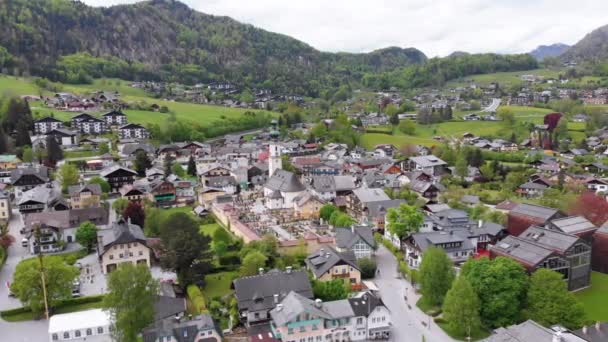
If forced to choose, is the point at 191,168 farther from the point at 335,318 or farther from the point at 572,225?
the point at 572,225

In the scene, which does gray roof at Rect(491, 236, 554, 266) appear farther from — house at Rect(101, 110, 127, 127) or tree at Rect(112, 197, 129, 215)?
house at Rect(101, 110, 127, 127)

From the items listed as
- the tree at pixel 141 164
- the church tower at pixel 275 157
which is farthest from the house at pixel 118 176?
the church tower at pixel 275 157

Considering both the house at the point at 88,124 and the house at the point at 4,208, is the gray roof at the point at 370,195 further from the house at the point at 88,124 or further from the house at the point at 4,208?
the house at the point at 88,124

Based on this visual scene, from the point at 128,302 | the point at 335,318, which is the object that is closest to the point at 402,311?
the point at 335,318

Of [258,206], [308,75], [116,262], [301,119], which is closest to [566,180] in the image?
[258,206]

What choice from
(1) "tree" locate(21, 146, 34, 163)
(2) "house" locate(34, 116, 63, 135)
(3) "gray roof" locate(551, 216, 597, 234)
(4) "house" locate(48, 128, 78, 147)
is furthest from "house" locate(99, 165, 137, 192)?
(3) "gray roof" locate(551, 216, 597, 234)
